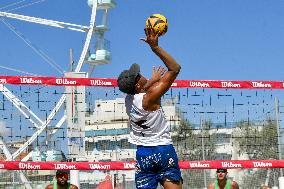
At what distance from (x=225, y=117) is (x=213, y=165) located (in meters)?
2.65

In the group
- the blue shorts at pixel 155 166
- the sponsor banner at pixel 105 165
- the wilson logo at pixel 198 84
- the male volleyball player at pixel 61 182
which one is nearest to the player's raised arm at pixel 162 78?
the blue shorts at pixel 155 166

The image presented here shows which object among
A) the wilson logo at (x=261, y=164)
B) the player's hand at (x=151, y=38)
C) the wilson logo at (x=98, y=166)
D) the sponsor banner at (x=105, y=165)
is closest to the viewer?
the player's hand at (x=151, y=38)

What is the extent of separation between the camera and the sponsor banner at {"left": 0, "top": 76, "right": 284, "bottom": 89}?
987cm

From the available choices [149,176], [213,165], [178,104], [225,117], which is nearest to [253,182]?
[225,117]

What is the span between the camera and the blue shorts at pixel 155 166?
497 cm

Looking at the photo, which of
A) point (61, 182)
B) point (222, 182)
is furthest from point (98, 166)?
point (222, 182)

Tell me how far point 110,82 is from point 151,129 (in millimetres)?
5224

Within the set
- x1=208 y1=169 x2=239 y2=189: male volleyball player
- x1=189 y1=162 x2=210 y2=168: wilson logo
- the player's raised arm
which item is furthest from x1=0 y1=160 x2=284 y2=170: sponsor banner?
the player's raised arm

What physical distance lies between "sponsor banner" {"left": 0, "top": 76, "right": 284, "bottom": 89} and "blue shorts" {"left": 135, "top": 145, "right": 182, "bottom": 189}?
5.12 meters

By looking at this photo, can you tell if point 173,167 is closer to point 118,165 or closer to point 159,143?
point 159,143

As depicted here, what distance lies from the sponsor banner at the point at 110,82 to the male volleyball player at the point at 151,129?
199 inches

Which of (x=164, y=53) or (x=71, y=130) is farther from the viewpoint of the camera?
Result: (x=71, y=130)

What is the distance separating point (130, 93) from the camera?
16.6 feet

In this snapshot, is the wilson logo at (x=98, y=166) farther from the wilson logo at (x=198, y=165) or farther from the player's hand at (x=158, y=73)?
the player's hand at (x=158, y=73)
